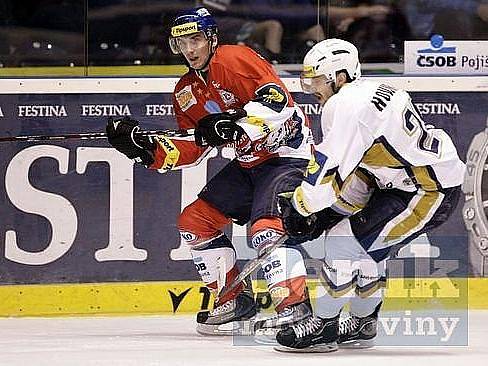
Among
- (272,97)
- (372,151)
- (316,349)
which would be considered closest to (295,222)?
(372,151)

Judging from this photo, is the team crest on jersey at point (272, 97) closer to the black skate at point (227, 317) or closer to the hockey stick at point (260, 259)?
the hockey stick at point (260, 259)

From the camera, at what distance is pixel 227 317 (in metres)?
5.31

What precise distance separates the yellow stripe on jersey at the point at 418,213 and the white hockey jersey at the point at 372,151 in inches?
1.2

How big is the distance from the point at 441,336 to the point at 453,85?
1.27 m

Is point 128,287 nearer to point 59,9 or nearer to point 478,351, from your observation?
point 59,9

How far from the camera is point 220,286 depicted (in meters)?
5.32

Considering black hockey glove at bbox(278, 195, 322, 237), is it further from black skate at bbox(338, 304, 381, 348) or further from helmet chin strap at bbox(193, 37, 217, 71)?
helmet chin strap at bbox(193, 37, 217, 71)

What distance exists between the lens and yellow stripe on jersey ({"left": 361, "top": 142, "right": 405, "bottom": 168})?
4556 millimetres

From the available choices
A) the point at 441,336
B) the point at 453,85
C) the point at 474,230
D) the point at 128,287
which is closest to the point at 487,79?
the point at 453,85

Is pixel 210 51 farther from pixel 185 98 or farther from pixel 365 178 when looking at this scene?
pixel 365 178

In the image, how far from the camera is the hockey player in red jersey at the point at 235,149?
491 cm

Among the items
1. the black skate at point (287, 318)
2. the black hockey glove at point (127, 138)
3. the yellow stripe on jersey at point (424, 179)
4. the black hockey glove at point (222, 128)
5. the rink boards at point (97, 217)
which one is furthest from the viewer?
the rink boards at point (97, 217)

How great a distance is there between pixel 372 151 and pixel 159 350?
1.00 metres

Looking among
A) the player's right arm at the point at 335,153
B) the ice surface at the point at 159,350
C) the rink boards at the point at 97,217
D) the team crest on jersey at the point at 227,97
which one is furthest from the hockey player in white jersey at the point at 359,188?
the rink boards at the point at 97,217
